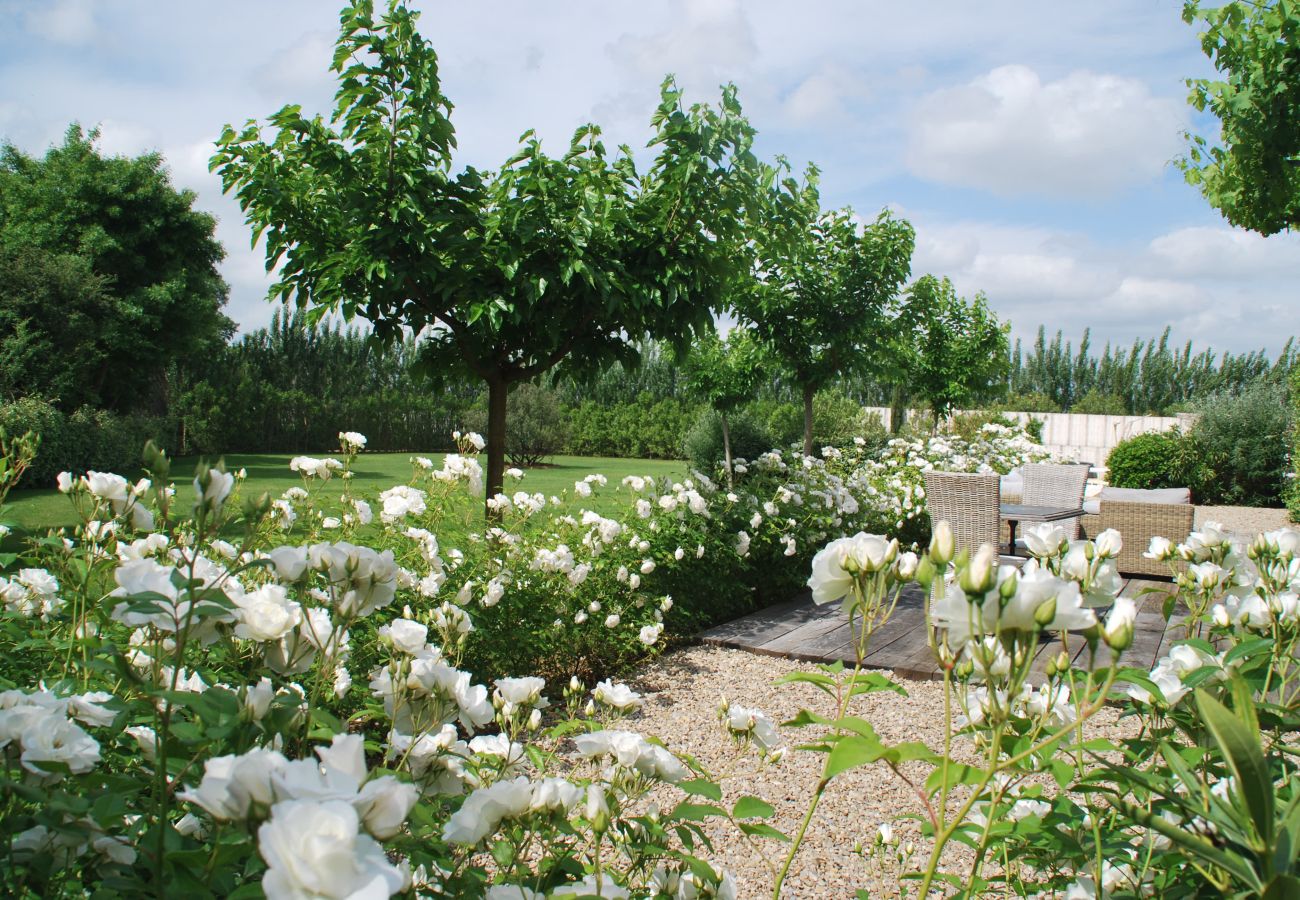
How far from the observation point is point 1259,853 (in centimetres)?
61

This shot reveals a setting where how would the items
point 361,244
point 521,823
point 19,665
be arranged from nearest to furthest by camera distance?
point 521,823 → point 19,665 → point 361,244

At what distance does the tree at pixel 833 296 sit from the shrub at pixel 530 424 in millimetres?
9007

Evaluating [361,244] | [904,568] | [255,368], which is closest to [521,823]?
[904,568]

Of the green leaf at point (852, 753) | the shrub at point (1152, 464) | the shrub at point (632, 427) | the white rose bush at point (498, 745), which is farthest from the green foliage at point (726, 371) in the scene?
the green leaf at point (852, 753)

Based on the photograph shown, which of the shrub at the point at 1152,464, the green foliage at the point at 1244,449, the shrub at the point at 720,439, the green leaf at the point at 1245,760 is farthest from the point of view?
the shrub at the point at 720,439

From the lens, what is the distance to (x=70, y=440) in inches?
446

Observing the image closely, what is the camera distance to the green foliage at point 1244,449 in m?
12.7

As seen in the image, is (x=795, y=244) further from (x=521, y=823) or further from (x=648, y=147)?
(x=521, y=823)

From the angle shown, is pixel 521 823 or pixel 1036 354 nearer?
pixel 521 823

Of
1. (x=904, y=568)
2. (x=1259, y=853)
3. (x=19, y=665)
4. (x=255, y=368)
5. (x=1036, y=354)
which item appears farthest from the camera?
(x=1036, y=354)

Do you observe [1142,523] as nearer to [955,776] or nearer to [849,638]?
[849,638]

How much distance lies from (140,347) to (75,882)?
57.7ft

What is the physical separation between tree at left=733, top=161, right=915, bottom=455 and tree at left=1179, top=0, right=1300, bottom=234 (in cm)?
445

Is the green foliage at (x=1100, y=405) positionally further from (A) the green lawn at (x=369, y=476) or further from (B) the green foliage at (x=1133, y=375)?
(A) the green lawn at (x=369, y=476)
